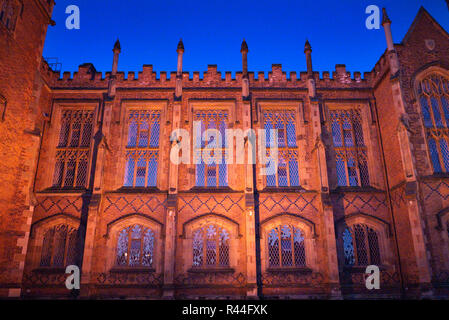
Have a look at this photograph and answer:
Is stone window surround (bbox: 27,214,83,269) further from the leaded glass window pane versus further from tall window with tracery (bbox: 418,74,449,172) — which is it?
tall window with tracery (bbox: 418,74,449,172)

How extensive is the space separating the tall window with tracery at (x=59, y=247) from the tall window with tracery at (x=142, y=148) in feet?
9.95

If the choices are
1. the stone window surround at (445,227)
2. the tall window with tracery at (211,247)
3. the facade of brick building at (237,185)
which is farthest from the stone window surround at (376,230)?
the tall window with tracery at (211,247)

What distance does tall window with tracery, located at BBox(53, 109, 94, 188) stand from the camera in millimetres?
13812

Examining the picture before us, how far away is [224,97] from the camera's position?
1484cm

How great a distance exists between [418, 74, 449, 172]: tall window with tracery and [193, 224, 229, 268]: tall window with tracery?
29.4 feet

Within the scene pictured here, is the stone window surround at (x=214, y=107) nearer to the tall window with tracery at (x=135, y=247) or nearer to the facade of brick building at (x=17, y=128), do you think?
the tall window with tracery at (x=135, y=247)


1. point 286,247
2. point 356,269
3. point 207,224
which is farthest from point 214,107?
point 356,269

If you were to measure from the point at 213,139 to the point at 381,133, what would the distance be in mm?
7643

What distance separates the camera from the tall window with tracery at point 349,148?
550 inches

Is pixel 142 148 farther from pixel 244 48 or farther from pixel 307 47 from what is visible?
pixel 307 47

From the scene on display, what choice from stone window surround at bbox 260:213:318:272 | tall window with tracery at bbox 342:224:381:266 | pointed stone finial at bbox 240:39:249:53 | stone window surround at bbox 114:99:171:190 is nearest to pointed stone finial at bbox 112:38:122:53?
stone window surround at bbox 114:99:171:190
